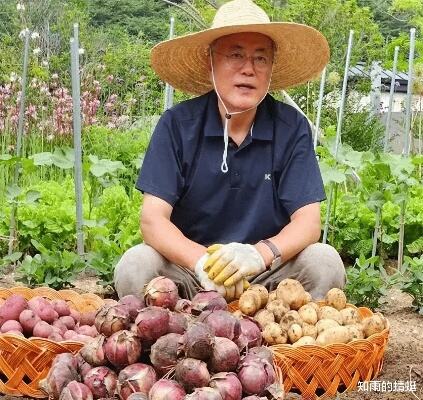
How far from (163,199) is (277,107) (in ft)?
2.19

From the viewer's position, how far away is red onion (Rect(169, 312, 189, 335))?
7.34 feet

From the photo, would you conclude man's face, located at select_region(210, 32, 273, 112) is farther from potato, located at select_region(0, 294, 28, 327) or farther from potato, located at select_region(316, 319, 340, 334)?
potato, located at select_region(0, 294, 28, 327)

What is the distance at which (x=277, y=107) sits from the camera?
3613mm

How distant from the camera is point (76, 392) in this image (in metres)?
2.12

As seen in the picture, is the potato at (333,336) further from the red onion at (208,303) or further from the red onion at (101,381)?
the red onion at (101,381)

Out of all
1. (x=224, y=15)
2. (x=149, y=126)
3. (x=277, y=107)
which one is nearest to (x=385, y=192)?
(x=277, y=107)

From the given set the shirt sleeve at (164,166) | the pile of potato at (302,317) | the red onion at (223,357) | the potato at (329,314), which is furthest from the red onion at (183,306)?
the shirt sleeve at (164,166)

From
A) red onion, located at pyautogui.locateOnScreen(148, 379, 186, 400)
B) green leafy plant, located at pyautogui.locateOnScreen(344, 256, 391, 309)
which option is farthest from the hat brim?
red onion, located at pyautogui.locateOnScreen(148, 379, 186, 400)

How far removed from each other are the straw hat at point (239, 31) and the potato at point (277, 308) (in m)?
1.11

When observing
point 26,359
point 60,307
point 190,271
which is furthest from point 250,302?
point 26,359

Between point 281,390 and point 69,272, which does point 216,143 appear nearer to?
point 69,272

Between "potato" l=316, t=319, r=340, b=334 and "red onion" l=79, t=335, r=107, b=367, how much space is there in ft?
3.00

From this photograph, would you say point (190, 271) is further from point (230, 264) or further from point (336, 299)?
point (336, 299)

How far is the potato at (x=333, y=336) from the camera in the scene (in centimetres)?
283
